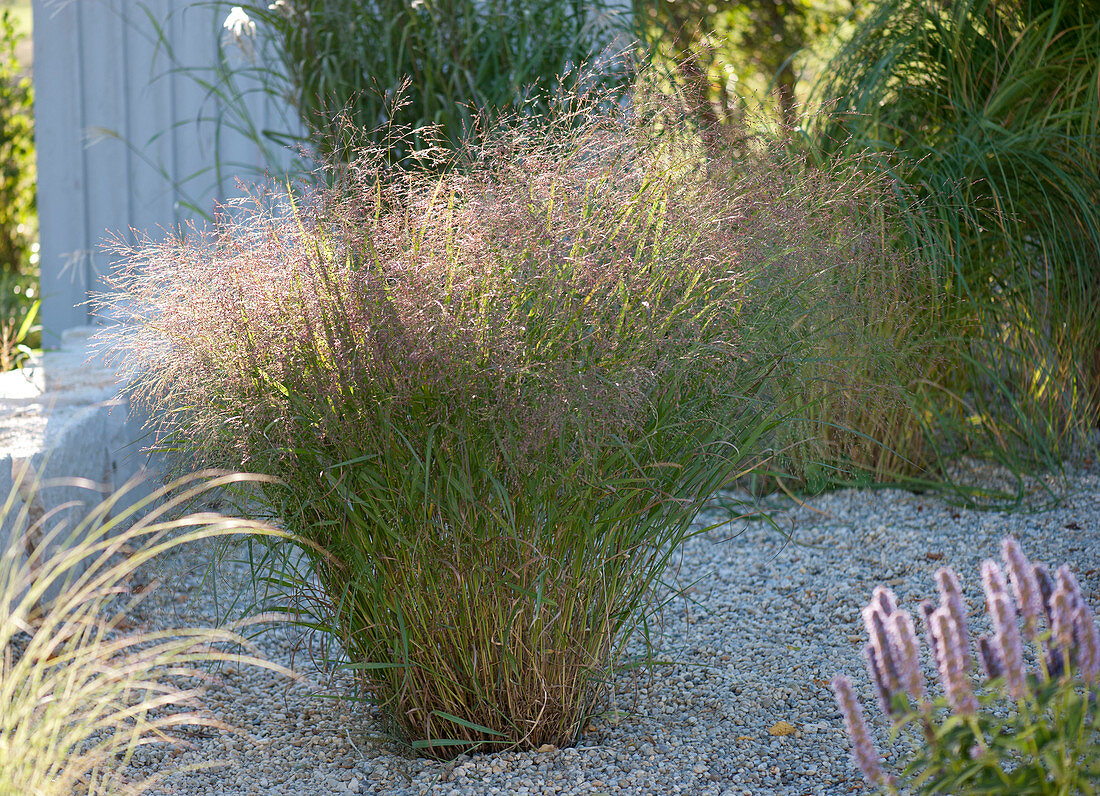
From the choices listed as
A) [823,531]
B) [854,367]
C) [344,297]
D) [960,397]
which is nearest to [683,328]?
[344,297]

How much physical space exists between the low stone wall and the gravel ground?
1.14ft

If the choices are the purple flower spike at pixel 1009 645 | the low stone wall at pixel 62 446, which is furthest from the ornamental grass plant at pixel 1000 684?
the low stone wall at pixel 62 446

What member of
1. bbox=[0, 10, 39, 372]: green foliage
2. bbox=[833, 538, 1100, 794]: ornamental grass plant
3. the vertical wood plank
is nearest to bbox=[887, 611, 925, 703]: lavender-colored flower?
bbox=[833, 538, 1100, 794]: ornamental grass plant

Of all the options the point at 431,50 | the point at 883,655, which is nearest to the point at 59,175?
the point at 431,50

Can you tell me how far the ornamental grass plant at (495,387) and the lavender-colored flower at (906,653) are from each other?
0.45 m

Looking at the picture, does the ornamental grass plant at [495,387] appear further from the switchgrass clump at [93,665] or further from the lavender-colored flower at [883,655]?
the lavender-colored flower at [883,655]

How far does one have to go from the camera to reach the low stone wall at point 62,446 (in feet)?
7.25

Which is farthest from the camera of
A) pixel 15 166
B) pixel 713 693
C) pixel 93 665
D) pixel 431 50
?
pixel 15 166

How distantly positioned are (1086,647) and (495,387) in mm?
811

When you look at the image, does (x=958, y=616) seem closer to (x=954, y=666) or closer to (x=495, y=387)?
(x=954, y=666)

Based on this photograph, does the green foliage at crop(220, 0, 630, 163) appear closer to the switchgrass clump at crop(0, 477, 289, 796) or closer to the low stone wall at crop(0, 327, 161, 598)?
the low stone wall at crop(0, 327, 161, 598)

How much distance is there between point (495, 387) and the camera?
4.68ft

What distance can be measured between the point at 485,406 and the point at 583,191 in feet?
1.36

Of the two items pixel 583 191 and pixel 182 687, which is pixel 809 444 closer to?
pixel 583 191
